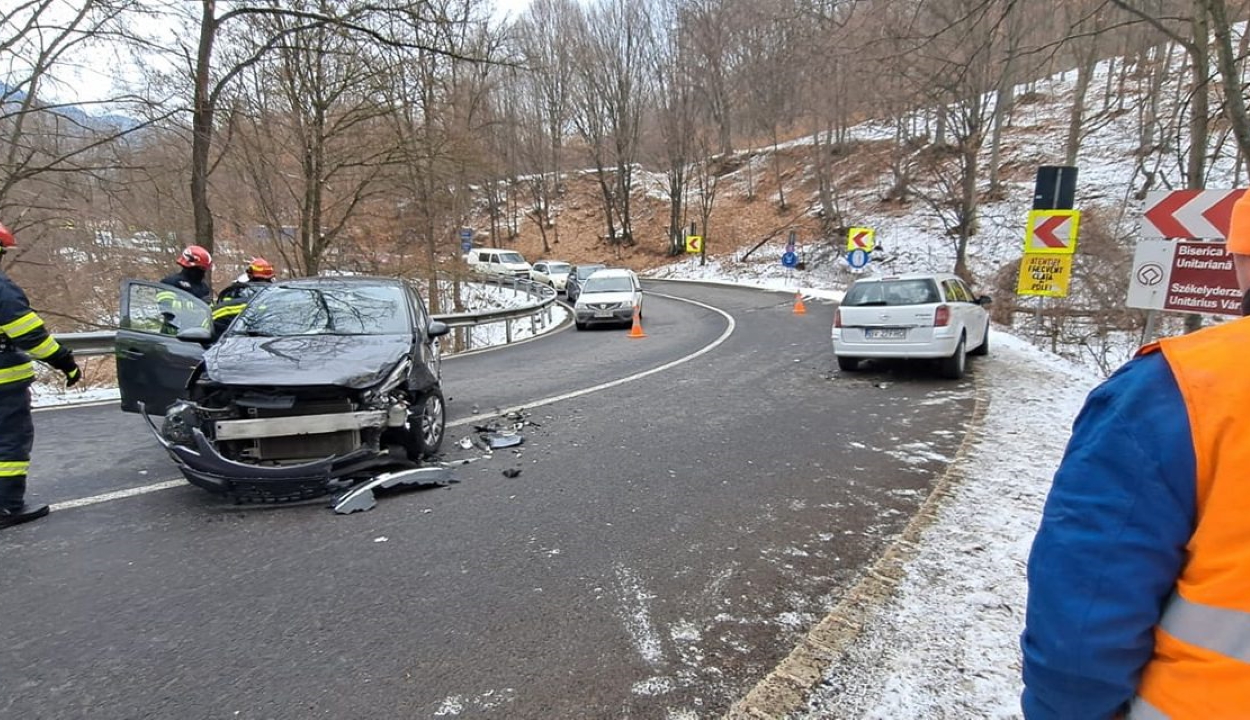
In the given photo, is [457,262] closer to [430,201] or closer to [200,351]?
[430,201]

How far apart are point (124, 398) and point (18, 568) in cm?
234

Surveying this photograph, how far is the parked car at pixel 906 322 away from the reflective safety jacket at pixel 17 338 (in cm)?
941

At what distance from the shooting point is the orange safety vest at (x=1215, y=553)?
107cm

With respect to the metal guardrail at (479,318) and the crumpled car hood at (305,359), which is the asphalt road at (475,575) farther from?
the metal guardrail at (479,318)

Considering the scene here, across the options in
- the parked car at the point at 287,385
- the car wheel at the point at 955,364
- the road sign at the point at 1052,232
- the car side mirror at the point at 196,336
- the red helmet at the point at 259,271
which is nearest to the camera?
the parked car at the point at 287,385

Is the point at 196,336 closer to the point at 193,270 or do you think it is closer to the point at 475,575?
the point at 193,270

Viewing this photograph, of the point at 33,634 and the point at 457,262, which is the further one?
the point at 457,262

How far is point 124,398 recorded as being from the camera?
5.66 metres

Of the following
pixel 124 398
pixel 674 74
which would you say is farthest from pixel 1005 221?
pixel 124 398

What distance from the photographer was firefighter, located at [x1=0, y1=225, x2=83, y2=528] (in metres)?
4.34

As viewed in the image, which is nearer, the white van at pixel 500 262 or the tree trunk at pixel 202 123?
the tree trunk at pixel 202 123

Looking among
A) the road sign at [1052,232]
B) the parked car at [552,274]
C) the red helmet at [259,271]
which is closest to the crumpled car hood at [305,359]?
the red helmet at [259,271]

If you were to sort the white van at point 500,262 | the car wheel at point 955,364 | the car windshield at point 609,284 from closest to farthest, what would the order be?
the car wheel at point 955,364 < the car windshield at point 609,284 < the white van at point 500,262

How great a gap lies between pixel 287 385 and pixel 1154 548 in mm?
4961
